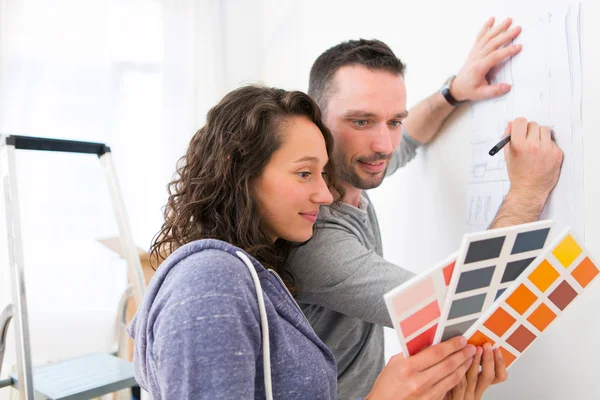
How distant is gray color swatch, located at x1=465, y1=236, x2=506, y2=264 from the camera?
22.6 inches

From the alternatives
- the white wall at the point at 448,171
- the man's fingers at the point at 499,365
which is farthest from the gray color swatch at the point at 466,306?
the white wall at the point at 448,171

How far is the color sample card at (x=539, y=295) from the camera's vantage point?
2.11 feet

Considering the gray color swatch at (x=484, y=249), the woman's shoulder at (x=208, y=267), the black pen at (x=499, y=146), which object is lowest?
the woman's shoulder at (x=208, y=267)

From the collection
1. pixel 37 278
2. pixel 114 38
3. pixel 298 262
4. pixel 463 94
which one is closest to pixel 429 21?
pixel 463 94

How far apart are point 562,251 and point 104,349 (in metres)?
2.22

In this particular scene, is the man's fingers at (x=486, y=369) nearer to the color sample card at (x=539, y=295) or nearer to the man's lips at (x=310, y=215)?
the color sample card at (x=539, y=295)

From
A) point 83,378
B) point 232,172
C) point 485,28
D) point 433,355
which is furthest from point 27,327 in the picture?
point 485,28

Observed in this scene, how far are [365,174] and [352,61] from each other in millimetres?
241

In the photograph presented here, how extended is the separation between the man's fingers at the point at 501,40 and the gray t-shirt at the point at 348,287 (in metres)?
0.42

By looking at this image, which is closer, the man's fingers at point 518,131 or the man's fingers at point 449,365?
the man's fingers at point 449,365

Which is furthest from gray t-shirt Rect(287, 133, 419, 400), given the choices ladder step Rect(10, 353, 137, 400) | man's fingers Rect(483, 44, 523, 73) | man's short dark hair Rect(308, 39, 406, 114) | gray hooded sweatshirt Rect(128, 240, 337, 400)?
ladder step Rect(10, 353, 137, 400)

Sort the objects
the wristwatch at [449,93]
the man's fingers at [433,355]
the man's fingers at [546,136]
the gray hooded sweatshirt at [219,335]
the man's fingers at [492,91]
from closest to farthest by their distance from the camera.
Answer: the gray hooded sweatshirt at [219,335], the man's fingers at [433,355], the man's fingers at [546,136], the man's fingers at [492,91], the wristwatch at [449,93]

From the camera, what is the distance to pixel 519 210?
97 cm

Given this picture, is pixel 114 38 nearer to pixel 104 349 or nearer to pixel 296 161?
Answer: pixel 104 349
